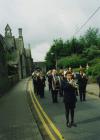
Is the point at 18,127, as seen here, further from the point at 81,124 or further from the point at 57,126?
the point at 81,124

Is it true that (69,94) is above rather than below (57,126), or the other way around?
above

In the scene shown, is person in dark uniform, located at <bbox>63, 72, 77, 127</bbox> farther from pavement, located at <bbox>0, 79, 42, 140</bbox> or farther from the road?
pavement, located at <bbox>0, 79, 42, 140</bbox>

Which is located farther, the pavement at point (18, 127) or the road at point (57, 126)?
the pavement at point (18, 127)

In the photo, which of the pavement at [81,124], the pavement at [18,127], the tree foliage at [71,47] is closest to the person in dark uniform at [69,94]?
the pavement at [81,124]

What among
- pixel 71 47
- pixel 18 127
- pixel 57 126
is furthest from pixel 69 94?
pixel 71 47

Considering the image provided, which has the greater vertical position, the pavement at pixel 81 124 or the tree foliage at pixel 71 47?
Result: the tree foliage at pixel 71 47

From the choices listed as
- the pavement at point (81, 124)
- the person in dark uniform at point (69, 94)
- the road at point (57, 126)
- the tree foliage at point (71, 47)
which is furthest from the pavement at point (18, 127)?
→ the tree foliage at point (71, 47)

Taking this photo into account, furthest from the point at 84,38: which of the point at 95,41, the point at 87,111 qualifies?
the point at 87,111

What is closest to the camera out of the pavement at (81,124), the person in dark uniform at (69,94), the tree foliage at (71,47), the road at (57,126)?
the pavement at (81,124)

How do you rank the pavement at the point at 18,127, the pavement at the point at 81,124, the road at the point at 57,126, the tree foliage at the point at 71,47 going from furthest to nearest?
the tree foliage at the point at 71,47
the pavement at the point at 18,127
the road at the point at 57,126
the pavement at the point at 81,124

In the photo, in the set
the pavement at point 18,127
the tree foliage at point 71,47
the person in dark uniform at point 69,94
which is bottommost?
the pavement at point 18,127

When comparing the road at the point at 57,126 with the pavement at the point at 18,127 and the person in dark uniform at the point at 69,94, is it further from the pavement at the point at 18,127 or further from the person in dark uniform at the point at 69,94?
the person in dark uniform at the point at 69,94

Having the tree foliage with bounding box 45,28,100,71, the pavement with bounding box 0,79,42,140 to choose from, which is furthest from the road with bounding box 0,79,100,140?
the tree foliage with bounding box 45,28,100,71

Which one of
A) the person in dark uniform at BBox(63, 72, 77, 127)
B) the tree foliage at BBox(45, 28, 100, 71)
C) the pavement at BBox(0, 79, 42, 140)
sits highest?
the tree foliage at BBox(45, 28, 100, 71)
